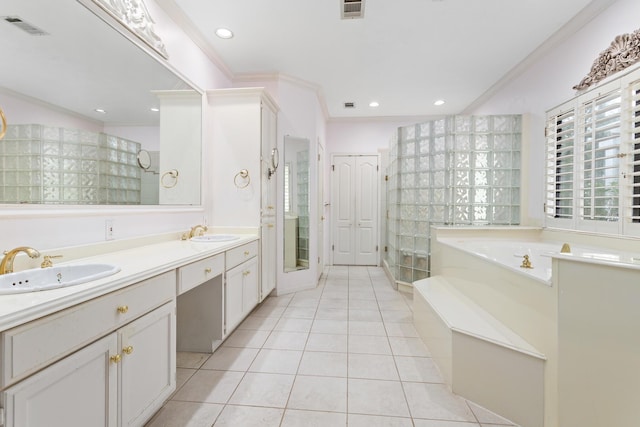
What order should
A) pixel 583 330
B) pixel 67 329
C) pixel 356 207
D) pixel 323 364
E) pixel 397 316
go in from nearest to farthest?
pixel 67 329 → pixel 583 330 → pixel 323 364 → pixel 397 316 → pixel 356 207

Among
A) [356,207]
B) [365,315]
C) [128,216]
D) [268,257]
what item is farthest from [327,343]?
[356,207]

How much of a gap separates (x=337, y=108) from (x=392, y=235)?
2.15 metres

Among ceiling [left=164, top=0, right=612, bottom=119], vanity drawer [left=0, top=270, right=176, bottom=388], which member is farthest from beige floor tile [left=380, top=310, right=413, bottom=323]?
ceiling [left=164, top=0, right=612, bottom=119]

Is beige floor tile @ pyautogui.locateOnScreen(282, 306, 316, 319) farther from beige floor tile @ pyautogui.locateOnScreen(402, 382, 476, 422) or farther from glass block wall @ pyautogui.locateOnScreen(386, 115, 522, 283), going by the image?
glass block wall @ pyautogui.locateOnScreen(386, 115, 522, 283)

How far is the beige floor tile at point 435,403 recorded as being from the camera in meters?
1.42

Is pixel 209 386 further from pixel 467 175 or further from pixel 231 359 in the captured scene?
pixel 467 175

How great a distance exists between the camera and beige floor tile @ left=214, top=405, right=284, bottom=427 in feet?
4.47

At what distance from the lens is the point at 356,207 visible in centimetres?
493

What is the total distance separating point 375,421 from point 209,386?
0.96 meters

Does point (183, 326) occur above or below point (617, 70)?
below

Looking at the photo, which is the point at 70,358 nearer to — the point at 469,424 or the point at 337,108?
the point at 469,424

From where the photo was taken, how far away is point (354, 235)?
4.96 m

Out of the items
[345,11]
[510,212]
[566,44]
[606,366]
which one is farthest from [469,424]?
[566,44]

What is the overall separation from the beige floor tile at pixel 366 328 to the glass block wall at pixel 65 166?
1.95m
